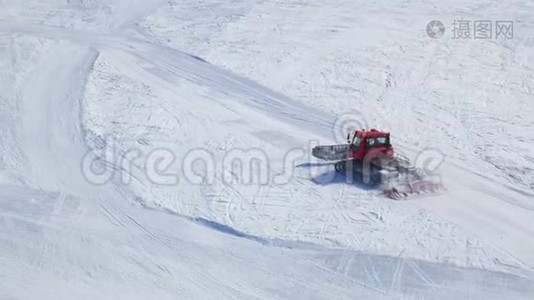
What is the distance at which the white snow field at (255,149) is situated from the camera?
35.6ft

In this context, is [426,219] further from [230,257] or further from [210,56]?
[210,56]

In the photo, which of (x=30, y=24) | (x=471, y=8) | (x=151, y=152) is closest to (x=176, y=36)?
(x=30, y=24)

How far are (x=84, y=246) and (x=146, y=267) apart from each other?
4.89 feet

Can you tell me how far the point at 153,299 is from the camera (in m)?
10.3

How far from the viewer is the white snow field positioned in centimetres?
1085
